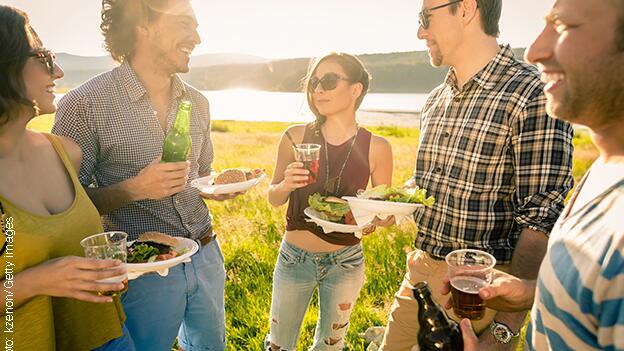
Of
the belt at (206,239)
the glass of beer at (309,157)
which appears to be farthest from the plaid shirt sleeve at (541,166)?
the belt at (206,239)

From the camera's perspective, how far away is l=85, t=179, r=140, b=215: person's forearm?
3115mm

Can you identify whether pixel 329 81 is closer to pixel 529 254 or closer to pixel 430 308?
pixel 529 254

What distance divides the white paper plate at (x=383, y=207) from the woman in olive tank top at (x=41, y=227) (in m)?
1.82

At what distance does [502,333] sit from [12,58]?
356 centimetres

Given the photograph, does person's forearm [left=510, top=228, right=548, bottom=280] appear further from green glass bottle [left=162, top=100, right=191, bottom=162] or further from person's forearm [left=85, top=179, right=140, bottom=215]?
person's forearm [left=85, top=179, right=140, bottom=215]

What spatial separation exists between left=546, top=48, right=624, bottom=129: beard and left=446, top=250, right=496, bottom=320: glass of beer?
977mm

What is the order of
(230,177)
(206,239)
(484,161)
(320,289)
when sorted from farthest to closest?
(320,289) → (206,239) → (230,177) → (484,161)

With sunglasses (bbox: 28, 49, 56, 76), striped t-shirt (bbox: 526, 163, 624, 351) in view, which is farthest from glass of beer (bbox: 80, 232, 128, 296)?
striped t-shirt (bbox: 526, 163, 624, 351)

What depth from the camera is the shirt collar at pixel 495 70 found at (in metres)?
2.96

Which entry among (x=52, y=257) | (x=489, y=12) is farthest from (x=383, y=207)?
(x=52, y=257)

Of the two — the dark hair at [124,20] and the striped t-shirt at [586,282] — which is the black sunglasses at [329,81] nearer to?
the dark hair at [124,20]

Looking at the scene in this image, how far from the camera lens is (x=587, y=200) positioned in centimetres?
166

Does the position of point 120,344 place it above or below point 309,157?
below

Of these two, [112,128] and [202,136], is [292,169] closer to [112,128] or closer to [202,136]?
[202,136]
